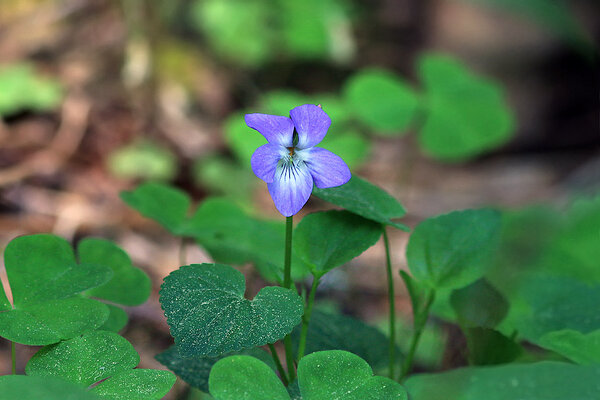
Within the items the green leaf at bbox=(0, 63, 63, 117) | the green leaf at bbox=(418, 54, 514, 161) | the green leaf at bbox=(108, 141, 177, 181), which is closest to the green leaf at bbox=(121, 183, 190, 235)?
the green leaf at bbox=(108, 141, 177, 181)

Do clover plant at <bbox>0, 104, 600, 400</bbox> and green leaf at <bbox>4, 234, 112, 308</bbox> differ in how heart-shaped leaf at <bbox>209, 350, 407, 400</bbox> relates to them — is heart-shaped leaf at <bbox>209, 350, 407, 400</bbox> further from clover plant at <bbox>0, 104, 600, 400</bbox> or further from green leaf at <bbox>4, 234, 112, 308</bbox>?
green leaf at <bbox>4, 234, 112, 308</bbox>

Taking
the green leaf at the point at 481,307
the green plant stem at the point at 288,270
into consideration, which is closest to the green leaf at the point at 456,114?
the green leaf at the point at 481,307

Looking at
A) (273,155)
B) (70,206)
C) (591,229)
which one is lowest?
(70,206)

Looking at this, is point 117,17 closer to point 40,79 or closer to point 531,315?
point 40,79

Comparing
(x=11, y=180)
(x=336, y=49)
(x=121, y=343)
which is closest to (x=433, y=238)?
(x=121, y=343)

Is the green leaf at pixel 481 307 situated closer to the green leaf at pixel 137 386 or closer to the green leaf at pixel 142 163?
the green leaf at pixel 137 386

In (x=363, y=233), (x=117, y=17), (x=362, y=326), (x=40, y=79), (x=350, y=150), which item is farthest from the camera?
(x=117, y=17)
